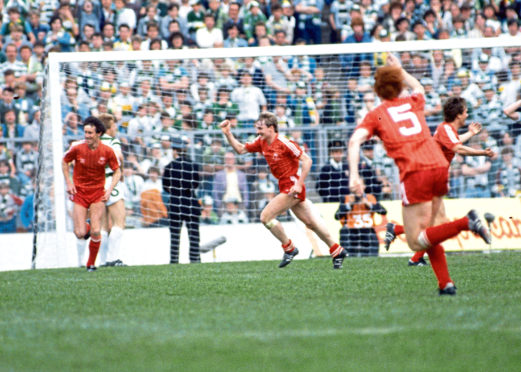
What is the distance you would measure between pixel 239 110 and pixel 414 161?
9706 mm

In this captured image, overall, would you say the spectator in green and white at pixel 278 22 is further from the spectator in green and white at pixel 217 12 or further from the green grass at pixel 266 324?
the green grass at pixel 266 324

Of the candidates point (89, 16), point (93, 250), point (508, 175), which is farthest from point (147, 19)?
point (508, 175)

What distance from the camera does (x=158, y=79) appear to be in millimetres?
16578

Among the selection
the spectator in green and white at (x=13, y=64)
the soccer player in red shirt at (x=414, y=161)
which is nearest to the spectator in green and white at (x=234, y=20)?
the spectator in green and white at (x=13, y=64)

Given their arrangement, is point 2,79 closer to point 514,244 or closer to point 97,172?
point 97,172

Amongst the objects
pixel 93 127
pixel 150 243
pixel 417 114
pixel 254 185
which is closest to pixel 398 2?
pixel 254 185

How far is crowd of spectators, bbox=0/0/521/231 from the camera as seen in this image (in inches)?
635

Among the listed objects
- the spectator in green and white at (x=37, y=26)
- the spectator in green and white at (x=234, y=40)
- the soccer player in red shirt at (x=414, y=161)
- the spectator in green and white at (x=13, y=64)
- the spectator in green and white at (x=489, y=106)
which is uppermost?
the spectator in green and white at (x=37, y=26)

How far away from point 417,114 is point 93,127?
20.1 ft

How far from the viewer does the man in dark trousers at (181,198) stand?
15.6 m

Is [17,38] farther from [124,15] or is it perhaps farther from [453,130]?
[453,130]

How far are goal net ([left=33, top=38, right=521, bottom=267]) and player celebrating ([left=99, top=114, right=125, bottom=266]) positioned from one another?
86 cm

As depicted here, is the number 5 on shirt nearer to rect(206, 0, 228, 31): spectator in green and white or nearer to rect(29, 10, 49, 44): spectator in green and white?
rect(206, 0, 228, 31): spectator in green and white

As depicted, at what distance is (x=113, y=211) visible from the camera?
46.8 feet
